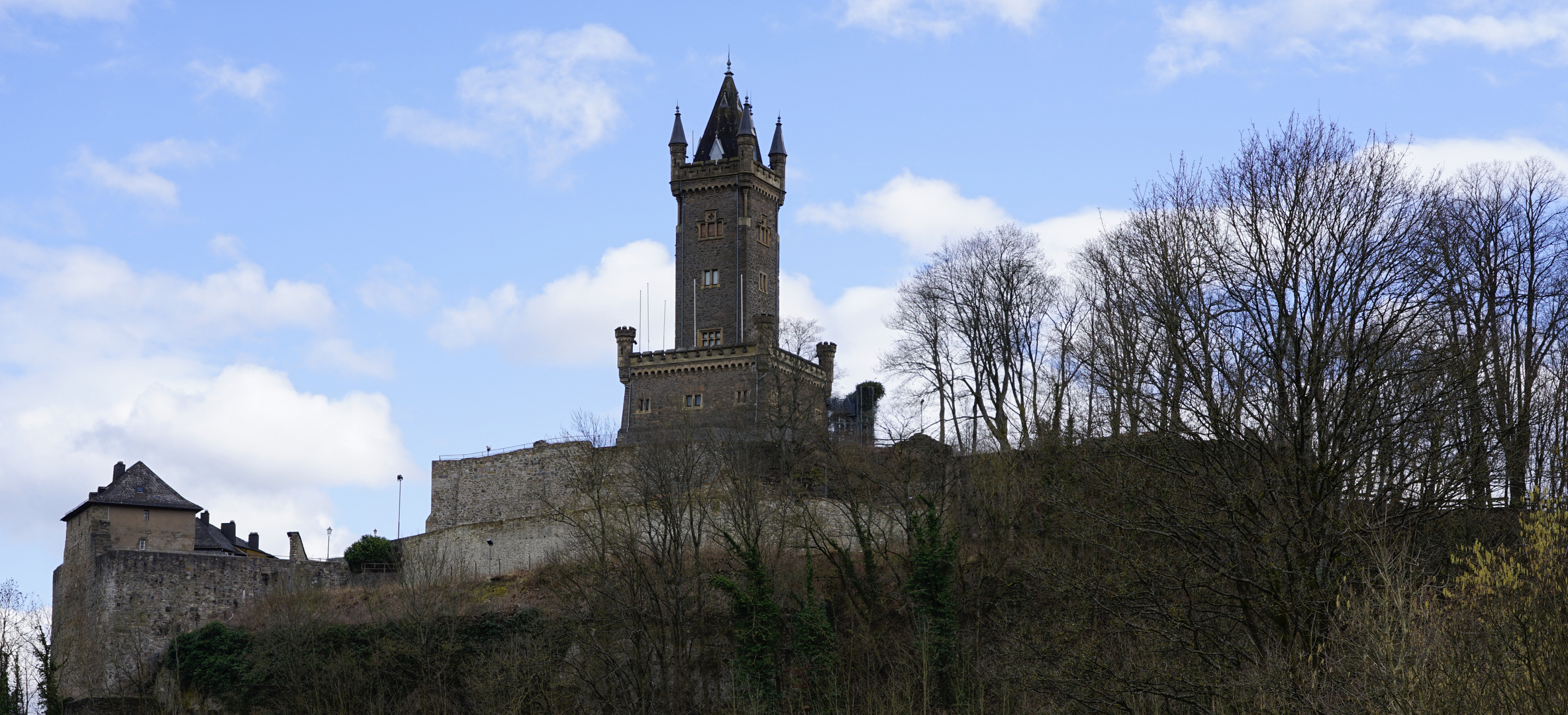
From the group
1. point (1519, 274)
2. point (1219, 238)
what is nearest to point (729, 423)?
point (1519, 274)

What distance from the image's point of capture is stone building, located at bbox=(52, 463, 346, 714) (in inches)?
1774

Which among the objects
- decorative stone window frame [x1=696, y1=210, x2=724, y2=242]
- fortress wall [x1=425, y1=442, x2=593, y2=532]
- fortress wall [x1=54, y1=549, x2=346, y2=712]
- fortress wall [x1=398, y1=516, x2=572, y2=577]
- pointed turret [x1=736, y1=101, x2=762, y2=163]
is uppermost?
pointed turret [x1=736, y1=101, x2=762, y2=163]

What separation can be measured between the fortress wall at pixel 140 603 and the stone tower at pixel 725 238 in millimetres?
19937

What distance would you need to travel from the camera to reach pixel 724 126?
66.2 metres

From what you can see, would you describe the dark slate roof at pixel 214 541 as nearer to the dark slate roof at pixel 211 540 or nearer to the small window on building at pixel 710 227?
the dark slate roof at pixel 211 540

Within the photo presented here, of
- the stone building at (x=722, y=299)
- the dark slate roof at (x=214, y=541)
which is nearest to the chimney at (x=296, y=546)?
the dark slate roof at (x=214, y=541)

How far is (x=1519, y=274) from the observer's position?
1359 inches

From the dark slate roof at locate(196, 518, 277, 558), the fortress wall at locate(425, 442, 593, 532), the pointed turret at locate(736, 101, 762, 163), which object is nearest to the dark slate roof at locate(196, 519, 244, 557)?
the dark slate roof at locate(196, 518, 277, 558)

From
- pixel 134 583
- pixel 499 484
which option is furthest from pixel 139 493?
pixel 499 484

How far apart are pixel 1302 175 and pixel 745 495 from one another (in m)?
21.1

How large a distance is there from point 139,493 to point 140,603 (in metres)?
4.78

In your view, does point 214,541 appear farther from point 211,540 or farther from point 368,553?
point 368,553

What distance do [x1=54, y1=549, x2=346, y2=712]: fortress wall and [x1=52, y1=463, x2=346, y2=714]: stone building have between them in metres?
0.03

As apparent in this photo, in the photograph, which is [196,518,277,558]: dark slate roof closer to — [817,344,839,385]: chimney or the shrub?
the shrub
